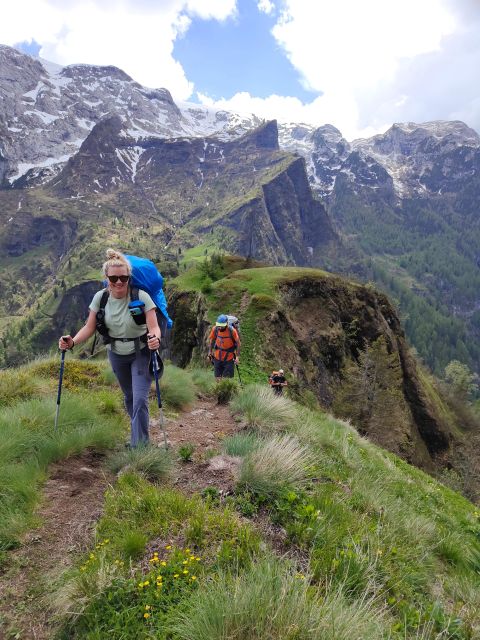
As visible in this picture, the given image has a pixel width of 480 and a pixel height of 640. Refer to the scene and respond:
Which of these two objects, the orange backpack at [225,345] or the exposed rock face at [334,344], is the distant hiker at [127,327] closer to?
the orange backpack at [225,345]

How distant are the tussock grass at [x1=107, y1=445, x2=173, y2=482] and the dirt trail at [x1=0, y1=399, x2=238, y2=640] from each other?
0.56 ft

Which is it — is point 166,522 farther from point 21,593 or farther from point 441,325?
point 441,325

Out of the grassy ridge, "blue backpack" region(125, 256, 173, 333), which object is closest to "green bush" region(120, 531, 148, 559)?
the grassy ridge

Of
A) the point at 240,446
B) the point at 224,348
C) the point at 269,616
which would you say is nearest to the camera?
the point at 269,616

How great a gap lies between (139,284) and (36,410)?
2.52m

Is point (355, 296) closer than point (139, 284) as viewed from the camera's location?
No

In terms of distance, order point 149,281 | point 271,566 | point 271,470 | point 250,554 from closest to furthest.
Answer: point 271,566 → point 250,554 → point 271,470 → point 149,281

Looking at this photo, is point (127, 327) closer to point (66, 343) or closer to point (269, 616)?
point (66, 343)

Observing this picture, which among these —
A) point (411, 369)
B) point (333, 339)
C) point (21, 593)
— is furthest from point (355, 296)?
point (21, 593)

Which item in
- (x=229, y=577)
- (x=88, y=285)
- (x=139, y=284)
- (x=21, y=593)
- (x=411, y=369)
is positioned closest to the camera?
(x=229, y=577)

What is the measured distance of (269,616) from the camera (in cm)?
230

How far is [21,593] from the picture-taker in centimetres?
304

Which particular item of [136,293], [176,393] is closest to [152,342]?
[136,293]

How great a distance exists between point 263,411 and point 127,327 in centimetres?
336
